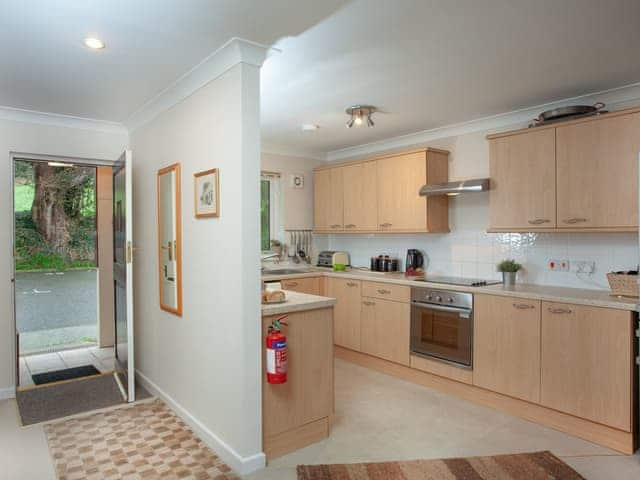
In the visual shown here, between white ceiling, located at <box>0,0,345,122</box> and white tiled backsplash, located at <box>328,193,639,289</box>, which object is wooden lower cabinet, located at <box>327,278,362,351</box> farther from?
white ceiling, located at <box>0,0,345,122</box>

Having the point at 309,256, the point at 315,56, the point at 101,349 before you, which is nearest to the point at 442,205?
the point at 309,256

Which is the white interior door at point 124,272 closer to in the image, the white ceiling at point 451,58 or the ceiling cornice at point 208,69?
the ceiling cornice at point 208,69

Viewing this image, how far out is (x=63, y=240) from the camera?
5.56 meters

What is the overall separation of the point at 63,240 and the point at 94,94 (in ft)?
10.1

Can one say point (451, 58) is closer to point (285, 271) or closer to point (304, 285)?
point (304, 285)

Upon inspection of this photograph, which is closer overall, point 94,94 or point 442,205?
point 94,94

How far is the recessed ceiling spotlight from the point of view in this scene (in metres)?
2.28

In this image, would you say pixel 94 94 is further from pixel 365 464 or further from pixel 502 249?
pixel 502 249

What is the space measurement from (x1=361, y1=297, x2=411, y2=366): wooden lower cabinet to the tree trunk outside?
13.1 ft

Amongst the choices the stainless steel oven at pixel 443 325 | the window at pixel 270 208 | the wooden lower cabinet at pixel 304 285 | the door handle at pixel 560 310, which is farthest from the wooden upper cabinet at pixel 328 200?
the door handle at pixel 560 310

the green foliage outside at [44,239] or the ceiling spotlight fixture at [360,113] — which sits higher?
the ceiling spotlight fixture at [360,113]

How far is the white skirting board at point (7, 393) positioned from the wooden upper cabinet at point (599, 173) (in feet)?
15.2

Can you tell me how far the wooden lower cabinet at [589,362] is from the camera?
2.71 meters

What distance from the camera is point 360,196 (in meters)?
4.92
